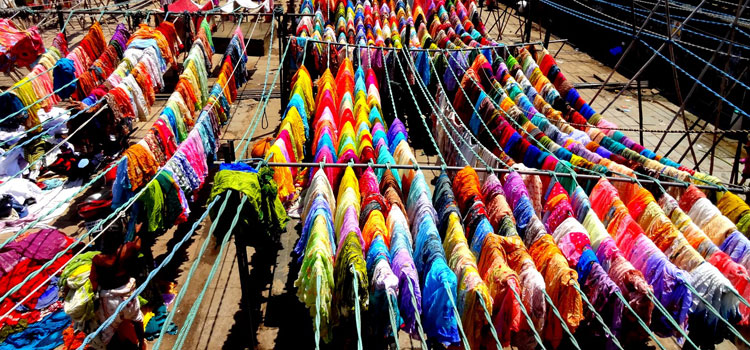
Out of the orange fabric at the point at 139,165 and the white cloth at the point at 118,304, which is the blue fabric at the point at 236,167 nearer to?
the white cloth at the point at 118,304

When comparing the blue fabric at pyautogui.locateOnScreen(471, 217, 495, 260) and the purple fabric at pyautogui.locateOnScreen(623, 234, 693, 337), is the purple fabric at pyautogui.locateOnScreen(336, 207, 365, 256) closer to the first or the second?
the blue fabric at pyautogui.locateOnScreen(471, 217, 495, 260)

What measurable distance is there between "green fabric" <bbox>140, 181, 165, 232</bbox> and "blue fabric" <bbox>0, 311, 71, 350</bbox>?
2.61 metres

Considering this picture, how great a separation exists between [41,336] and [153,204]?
10.2 ft

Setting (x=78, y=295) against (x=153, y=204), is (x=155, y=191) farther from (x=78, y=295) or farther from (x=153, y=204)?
(x=78, y=295)

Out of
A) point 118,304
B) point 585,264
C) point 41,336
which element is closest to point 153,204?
point 118,304

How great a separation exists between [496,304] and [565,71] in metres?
17.7

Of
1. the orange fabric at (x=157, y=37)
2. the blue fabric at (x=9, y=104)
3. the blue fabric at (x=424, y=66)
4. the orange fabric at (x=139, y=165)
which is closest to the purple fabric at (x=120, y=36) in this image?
the orange fabric at (x=157, y=37)

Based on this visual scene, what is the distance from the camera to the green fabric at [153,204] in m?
6.96

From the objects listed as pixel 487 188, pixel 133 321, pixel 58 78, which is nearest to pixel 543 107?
pixel 487 188

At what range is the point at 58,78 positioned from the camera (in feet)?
34.3

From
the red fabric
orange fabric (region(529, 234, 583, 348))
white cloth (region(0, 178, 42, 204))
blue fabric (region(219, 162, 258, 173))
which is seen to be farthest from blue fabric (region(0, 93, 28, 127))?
orange fabric (region(529, 234, 583, 348))

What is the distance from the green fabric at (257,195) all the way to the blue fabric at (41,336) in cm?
435

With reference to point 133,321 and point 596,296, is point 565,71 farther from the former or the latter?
point 133,321

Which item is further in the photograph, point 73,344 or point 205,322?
point 205,322
